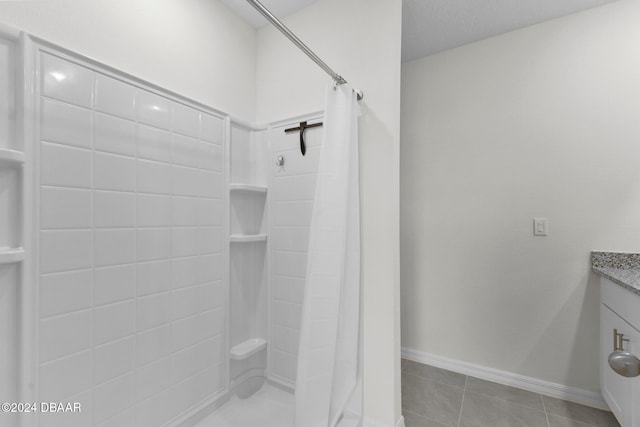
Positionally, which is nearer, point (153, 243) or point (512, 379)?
point (153, 243)

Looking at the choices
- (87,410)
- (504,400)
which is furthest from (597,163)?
(87,410)

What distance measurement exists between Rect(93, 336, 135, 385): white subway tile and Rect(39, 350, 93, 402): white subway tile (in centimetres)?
3

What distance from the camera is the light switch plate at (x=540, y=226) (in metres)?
1.78

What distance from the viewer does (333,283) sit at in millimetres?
1193

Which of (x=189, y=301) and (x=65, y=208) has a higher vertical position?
(x=65, y=208)

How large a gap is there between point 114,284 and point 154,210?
354 millimetres

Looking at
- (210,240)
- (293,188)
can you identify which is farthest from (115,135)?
(293,188)

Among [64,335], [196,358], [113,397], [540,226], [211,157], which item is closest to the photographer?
[64,335]

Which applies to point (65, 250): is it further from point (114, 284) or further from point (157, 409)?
point (157, 409)

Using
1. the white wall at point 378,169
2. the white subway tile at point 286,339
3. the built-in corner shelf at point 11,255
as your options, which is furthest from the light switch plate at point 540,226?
the built-in corner shelf at point 11,255

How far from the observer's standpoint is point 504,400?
67.0 inches

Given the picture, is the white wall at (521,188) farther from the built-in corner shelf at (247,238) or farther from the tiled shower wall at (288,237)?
the built-in corner shelf at (247,238)

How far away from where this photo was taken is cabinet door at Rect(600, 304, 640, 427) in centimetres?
119

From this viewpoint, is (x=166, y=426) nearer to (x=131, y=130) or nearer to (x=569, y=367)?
(x=131, y=130)
